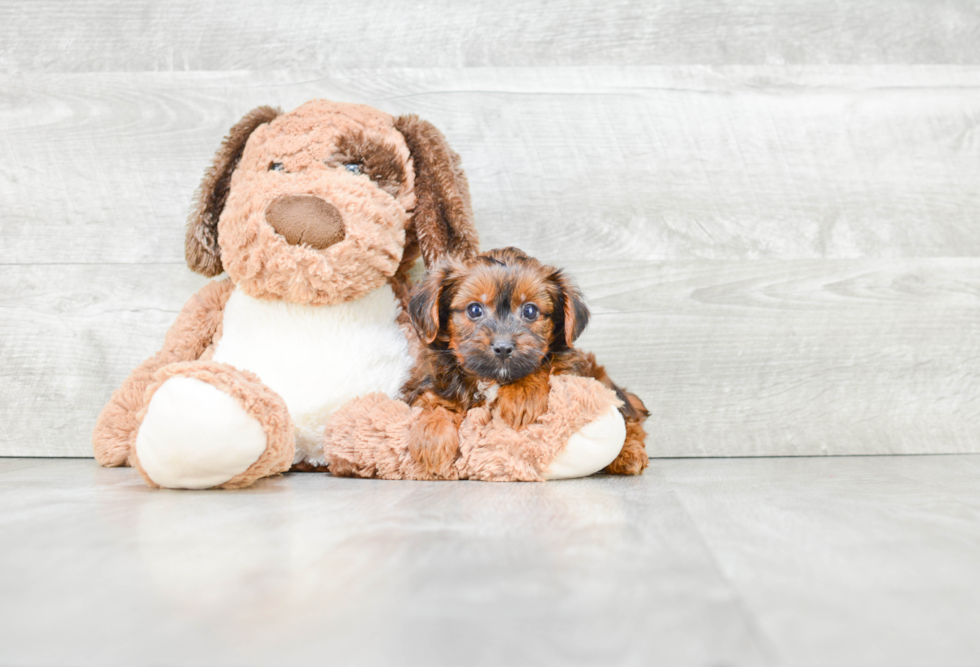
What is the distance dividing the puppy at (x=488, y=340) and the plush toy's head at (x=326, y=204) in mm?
164

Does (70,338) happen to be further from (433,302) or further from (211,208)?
(433,302)

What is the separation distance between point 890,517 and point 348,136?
1.14 m

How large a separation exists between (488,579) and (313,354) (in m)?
0.86

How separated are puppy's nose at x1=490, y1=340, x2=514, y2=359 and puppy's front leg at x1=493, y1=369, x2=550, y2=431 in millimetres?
108

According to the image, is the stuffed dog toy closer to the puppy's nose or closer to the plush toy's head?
the plush toy's head

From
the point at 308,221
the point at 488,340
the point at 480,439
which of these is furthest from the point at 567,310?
the point at 308,221

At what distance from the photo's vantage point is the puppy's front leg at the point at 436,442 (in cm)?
126

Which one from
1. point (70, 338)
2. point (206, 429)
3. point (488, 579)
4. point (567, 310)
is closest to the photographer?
point (488, 579)

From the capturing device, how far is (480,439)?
127cm

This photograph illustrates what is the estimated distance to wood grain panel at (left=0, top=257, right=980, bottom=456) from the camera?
5.79ft

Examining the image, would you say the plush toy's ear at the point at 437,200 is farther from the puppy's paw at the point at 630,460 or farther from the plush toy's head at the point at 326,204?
the puppy's paw at the point at 630,460

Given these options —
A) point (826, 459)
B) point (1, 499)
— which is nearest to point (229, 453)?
point (1, 499)

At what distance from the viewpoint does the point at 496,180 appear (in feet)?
5.85

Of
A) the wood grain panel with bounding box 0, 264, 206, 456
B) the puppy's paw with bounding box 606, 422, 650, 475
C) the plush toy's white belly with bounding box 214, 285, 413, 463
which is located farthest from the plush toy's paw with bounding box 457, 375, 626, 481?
the wood grain panel with bounding box 0, 264, 206, 456
